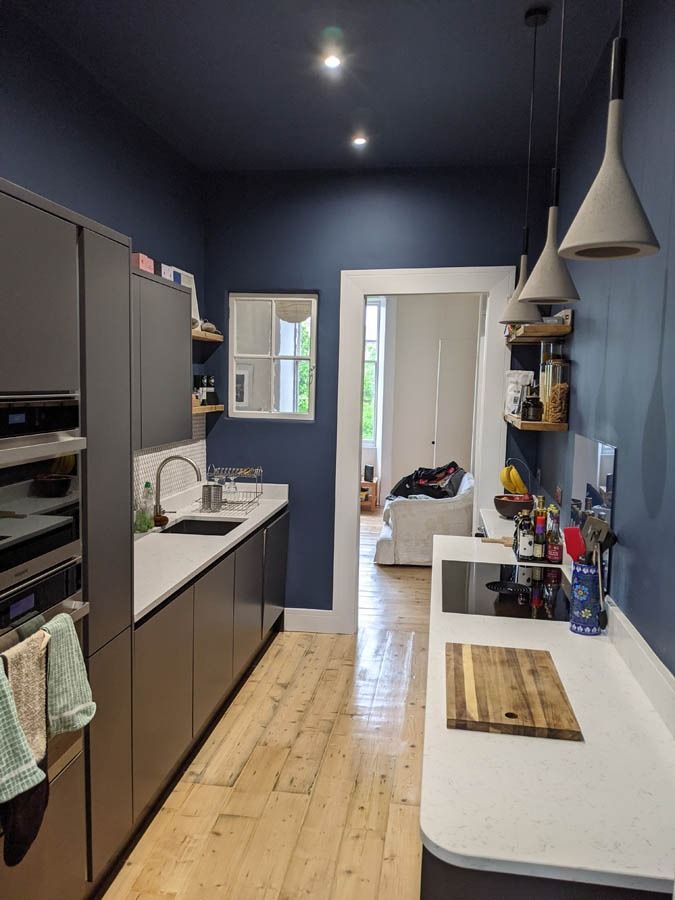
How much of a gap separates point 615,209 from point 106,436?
1.41m

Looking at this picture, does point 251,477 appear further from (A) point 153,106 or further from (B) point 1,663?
(B) point 1,663

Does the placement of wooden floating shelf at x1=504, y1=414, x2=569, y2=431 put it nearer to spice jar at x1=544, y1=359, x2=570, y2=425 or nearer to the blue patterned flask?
spice jar at x1=544, y1=359, x2=570, y2=425

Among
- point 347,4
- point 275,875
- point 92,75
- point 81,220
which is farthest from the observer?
point 92,75

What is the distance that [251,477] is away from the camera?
436cm

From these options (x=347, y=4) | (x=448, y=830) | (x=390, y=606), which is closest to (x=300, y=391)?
(x=390, y=606)

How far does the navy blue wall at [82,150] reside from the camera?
233cm

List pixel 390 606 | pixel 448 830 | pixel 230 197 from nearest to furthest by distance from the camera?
pixel 448 830
pixel 230 197
pixel 390 606

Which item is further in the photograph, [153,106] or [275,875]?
[153,106]

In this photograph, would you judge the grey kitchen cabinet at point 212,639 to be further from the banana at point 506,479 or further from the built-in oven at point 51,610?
the banana at point 506,479

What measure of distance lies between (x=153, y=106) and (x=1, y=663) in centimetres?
282

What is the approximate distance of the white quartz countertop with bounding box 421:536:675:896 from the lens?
103cm

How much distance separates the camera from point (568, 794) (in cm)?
119

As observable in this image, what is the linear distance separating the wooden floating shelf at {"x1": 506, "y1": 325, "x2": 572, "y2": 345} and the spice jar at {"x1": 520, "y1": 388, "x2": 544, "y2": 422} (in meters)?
0.31

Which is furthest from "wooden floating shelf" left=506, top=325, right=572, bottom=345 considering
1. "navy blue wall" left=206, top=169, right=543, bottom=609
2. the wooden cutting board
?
the wooden cutting board
